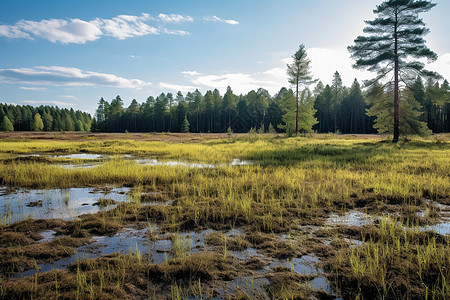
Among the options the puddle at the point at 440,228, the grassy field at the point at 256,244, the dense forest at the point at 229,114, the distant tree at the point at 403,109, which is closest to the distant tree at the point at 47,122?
the dense forest at the point at 229,114

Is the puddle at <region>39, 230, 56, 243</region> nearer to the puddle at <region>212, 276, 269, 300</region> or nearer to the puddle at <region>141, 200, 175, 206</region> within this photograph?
the puddle at <region>141, 200, 175, 206</region>

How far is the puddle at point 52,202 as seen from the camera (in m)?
5.65

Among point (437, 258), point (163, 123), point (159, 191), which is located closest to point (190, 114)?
point (163, 123)

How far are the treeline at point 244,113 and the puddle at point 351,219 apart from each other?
153ft

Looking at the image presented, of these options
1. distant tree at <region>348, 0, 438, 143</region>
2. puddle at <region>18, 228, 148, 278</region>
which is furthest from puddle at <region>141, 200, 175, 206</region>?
distant tree at <region>348, 0, 438, 143</region>

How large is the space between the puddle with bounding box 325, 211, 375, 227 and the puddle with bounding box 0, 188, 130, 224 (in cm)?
542

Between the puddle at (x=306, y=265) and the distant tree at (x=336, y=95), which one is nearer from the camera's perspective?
the puddle at (x=306, y=265)

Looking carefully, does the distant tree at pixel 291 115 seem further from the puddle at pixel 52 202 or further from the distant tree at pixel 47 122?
the distant tree at pixel 47 122

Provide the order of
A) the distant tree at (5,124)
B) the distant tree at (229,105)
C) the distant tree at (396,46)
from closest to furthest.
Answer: the distant tree at (396,46) < the distant tree at (229,105) < the distant tree at (5,124)

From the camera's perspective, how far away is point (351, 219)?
5375 mm

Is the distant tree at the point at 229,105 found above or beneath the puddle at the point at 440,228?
above

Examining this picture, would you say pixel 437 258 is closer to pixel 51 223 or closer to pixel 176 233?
pixel 176 233

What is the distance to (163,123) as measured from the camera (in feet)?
276

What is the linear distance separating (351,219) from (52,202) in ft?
25.2
